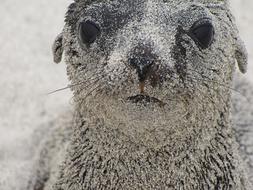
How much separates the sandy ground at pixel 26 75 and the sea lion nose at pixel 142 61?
2.49 m

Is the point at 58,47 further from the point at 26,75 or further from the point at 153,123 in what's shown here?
the point at 26,75

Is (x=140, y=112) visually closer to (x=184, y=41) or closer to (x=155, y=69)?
(x=155, y=69)

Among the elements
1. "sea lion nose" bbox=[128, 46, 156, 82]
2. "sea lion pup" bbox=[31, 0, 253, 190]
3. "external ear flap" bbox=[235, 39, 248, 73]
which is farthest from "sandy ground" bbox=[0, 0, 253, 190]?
"sea lion nose" bbox=[128, 46, 156, 82]

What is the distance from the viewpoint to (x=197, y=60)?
2.82m

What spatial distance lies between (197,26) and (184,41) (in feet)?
0.36

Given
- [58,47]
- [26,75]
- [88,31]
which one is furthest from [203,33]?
[26,75]

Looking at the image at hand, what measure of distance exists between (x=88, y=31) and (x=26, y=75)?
3.50m

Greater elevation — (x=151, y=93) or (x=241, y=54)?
(x=241, y=54)

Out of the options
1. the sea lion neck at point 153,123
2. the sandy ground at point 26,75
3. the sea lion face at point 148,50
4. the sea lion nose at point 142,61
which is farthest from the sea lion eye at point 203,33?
the sandy ground at point 26,75

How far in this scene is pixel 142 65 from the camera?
2.48 meters

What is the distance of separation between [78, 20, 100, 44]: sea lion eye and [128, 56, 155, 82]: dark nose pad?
438 mm

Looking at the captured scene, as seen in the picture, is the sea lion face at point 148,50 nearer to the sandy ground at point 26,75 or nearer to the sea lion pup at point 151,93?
the sea lion pup at point 151,93

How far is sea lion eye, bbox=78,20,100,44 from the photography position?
2.90m

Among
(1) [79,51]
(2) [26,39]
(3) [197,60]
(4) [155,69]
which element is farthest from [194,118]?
(2) [26,39]
